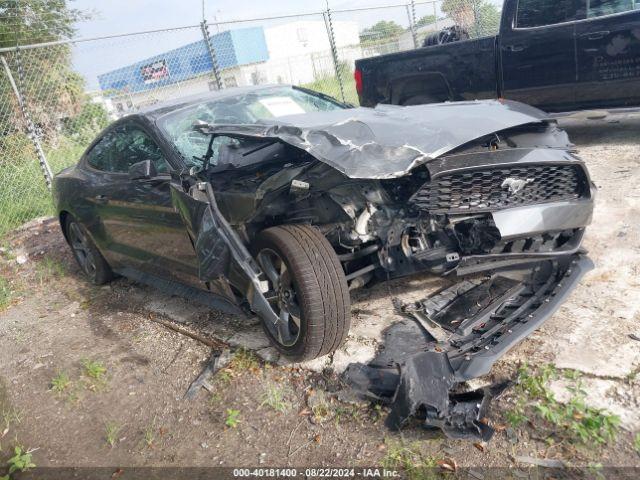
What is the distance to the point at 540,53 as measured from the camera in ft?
18.8

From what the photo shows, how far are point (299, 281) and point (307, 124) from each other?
906mm

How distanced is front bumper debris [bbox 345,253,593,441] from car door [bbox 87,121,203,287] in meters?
1.59

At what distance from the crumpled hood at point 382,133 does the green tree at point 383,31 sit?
427 inches

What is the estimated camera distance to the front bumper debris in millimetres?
2334

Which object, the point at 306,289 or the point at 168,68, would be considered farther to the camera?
the point at 168,68

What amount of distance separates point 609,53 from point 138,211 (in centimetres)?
475

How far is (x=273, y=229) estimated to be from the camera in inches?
118

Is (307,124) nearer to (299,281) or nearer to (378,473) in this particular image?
(299,281)

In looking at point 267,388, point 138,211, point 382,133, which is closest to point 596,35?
point 382,133

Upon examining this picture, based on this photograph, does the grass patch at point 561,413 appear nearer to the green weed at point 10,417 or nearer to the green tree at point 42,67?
the green weed at point 10,417

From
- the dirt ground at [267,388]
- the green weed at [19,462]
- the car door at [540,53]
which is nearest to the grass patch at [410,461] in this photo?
the dirt ground at [267,388]

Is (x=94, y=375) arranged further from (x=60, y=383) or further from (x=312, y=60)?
(x=312, y=60)

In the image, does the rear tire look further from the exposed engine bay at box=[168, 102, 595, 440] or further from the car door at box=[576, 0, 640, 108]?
the car door at box=[576, 0, 640, 108]

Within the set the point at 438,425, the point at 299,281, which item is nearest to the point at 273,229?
the point at 299,281
